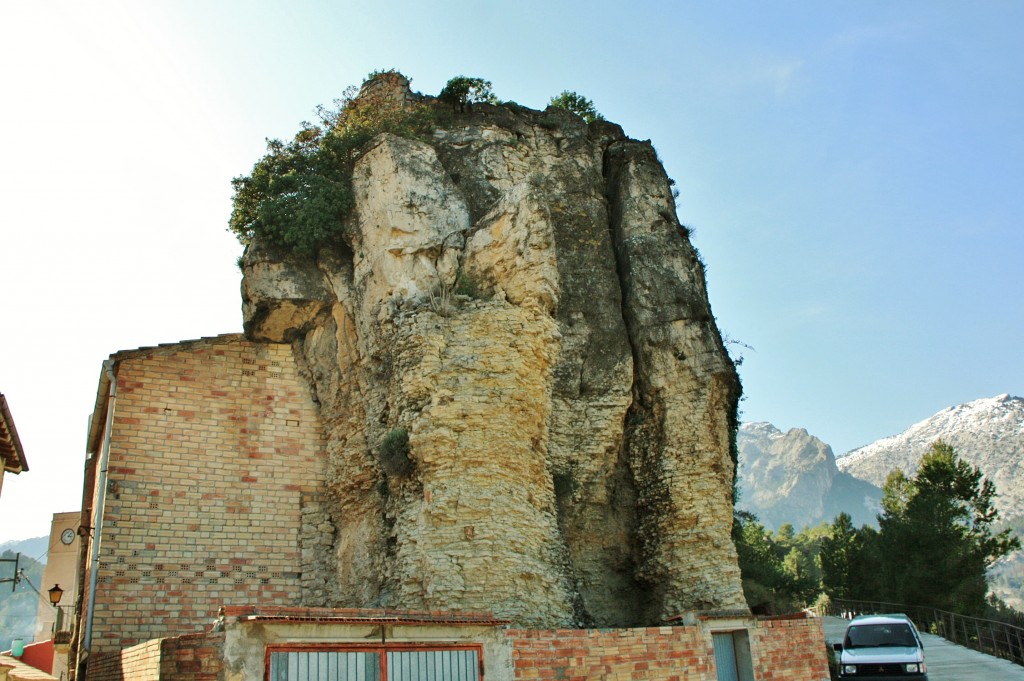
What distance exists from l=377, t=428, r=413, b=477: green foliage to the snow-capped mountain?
11608cm

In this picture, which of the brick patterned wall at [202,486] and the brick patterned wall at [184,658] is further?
the brick patterned wall at [202,486]

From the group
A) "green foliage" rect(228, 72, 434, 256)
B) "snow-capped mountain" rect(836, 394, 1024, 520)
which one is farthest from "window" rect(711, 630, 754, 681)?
"snow-capped mountain" rect(836, 394, 1024, 520)

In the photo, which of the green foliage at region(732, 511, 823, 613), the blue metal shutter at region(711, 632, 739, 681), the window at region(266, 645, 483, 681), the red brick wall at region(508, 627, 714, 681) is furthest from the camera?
the green foliage at region(732, 511, 823, 613)

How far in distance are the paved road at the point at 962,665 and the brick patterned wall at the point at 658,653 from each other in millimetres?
4118

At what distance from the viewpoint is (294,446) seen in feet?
55.2

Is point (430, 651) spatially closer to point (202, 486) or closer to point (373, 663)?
point (373, 663)

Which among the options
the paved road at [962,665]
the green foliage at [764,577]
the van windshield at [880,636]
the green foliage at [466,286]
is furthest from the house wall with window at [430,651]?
the green foliage at [764,577]

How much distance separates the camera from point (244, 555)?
15.6m

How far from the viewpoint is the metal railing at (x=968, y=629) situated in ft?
59.1

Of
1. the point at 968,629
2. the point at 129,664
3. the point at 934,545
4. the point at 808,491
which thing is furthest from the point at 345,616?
the point at 808,491

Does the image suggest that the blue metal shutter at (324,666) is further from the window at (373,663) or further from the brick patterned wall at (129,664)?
the brick patterned wall at (129,664)

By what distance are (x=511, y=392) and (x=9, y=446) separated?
9.35 meters

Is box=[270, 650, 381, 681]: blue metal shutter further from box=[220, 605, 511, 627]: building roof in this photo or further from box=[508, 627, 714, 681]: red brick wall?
box=[508, 627, 714, 681]: red brick wall

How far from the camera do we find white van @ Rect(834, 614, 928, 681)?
13.6 metres
